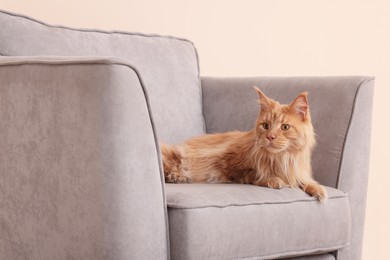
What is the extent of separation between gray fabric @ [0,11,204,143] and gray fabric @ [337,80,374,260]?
62 centimetres

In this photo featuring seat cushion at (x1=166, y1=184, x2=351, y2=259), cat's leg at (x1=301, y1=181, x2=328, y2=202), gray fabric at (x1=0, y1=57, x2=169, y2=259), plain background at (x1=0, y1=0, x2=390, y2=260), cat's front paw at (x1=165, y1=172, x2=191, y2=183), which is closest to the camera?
gray fabric at (x1=0, y1=57, x2=169, y2=259)

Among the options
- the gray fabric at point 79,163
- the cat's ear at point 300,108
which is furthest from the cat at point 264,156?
the gray fabric at point 79,163

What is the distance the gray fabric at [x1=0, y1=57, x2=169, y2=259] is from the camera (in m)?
1.73

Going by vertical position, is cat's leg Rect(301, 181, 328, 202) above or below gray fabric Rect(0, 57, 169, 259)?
below

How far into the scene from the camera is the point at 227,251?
1.93m

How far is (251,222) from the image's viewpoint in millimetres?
1990

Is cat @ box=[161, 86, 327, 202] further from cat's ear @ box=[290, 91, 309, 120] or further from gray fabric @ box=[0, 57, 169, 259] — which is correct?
gray fabric @ box=[0, 57, 169, 259]

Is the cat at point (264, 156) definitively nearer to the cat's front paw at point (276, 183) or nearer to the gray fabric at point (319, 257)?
the cat's front paw at point (276, 183)

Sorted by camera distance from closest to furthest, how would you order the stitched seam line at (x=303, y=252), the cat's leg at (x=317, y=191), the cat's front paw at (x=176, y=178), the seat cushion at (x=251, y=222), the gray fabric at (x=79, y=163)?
the gray fabric at (x=79, y=163), the seat cushion at (x=251, y=222), the stitched seam line at (x=303, y=252), the cat's leg at (x=317, y=191), the cat's front paw at (x=176, y=178)

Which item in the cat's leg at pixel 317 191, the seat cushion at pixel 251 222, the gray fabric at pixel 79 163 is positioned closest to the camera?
the gray fabric at pixel 79 163

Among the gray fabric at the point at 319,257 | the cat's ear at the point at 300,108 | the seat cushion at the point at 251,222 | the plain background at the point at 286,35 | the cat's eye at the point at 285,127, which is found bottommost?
the gray fabric at the point at 319,257

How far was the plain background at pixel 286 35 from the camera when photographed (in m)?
3.21

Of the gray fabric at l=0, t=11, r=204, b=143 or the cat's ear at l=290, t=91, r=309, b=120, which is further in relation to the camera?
the gray fabric at l=0, t=11, r=204, b=143

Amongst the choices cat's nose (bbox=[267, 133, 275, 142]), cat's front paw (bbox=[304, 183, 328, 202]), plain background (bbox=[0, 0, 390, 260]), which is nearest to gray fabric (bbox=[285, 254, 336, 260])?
cat's front paw (bbox=[304, 183, 328, 202])
